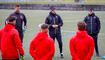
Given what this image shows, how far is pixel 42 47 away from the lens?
17.7ft

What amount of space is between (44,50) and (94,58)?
4365 millimetres

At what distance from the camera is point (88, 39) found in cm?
557

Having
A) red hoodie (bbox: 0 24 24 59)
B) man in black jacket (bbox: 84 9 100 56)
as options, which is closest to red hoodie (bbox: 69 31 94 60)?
red hoodie (bbox: 0 24 24 59)

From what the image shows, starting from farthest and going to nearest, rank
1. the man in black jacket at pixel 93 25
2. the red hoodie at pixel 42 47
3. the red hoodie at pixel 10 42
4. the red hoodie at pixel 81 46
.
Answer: the man in black jacket at pixel 93 25 → the red hoodie at pixel 10 42 → the red hoodie at pixel 81 46 → the red hoodie at pixel 42 47

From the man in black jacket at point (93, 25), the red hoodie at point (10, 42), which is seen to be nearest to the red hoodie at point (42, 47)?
the red hoodie at point (10, 42)

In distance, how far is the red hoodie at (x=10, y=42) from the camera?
566cm

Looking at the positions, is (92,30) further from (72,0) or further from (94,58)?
(72,0)

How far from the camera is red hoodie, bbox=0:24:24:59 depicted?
5.66 meters

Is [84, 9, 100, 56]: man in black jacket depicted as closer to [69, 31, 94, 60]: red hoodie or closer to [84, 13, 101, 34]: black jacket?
[84, 13, 101, 34]: black jacket

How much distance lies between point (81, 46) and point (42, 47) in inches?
35.4

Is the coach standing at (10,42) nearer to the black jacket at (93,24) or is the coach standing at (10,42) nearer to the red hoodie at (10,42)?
the red hoodie at (10,42)

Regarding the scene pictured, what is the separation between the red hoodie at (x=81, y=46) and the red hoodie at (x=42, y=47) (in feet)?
1.64

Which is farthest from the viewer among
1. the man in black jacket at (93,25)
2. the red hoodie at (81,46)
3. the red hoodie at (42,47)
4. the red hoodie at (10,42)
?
the man in black jacket at (93,25)

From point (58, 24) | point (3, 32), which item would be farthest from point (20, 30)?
point (3, 32)
